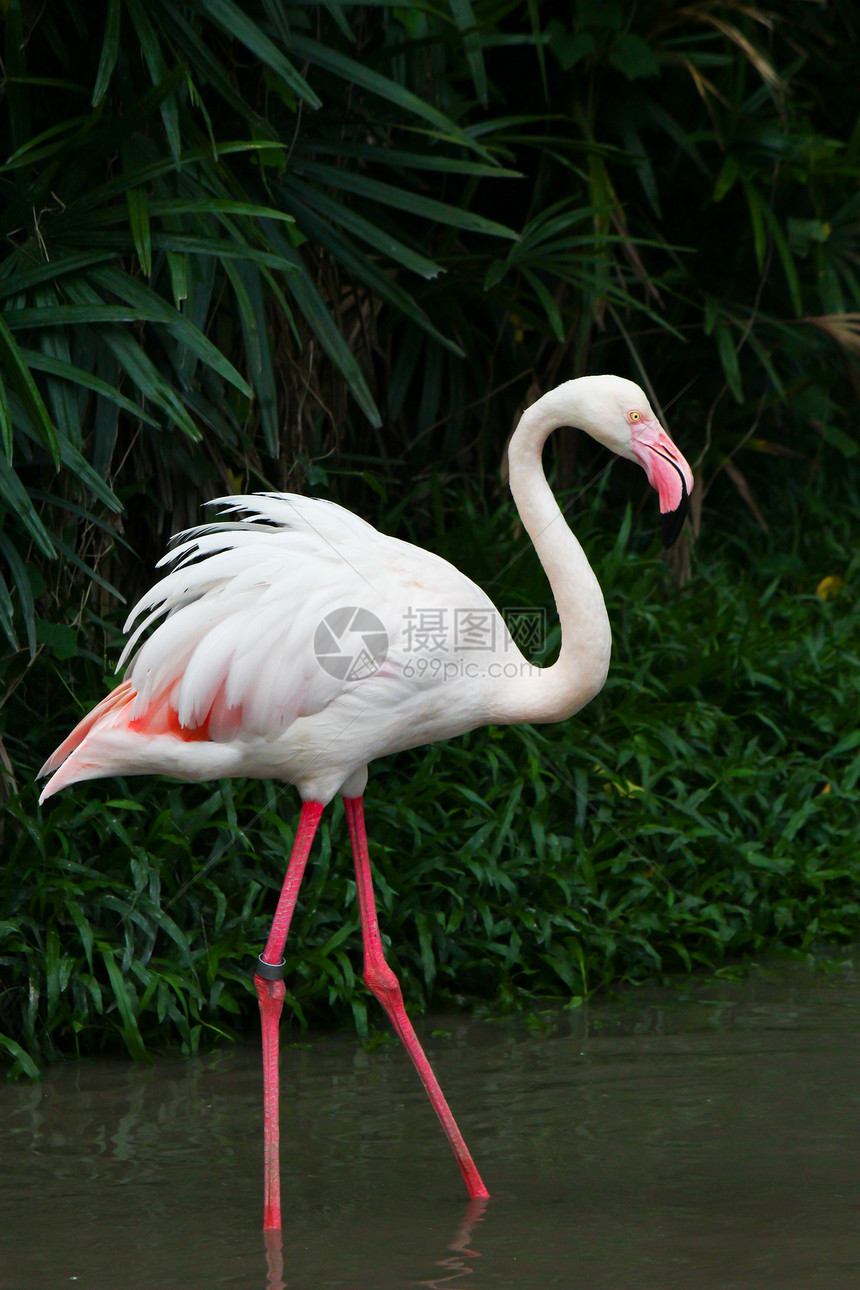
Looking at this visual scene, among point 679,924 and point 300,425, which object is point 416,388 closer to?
point 300,425

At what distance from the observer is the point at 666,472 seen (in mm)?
3113

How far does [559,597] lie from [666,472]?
0.37m

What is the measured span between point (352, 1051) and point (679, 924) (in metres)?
1.13

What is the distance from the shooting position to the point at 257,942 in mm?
4078

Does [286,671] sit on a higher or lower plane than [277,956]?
higher

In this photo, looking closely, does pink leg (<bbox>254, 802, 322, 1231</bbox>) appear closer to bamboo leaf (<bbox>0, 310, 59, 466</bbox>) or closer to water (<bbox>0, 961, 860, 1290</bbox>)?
water (<bbox>0, 961, 860, 1290</bbox>)

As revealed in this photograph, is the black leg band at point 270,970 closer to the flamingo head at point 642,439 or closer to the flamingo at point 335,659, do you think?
the flamingo at point 335,659

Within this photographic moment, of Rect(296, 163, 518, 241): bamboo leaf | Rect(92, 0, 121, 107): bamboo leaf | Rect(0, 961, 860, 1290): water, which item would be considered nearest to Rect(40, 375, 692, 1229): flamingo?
Rect(0, 961, 860, 1290): water

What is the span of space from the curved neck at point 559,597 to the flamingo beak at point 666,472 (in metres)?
0.19

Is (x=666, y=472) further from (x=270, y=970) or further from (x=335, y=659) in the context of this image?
(x=270, y=970)

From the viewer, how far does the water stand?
8.86ft

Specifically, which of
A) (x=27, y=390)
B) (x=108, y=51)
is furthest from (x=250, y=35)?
(x=27, y=390)

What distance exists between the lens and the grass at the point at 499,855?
3.93m

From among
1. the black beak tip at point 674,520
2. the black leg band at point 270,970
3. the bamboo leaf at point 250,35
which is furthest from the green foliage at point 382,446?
the black beak tip at point 674,520
